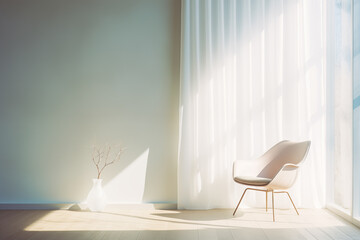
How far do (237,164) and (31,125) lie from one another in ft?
8.00

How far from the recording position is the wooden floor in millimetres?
2812

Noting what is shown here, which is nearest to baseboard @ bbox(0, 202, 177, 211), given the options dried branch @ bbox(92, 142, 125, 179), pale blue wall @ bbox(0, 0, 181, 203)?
pale blue wall @ bbox(0, 0, 181, 203)

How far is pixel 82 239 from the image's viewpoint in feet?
8.86

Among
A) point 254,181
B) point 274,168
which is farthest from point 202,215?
point 274,168

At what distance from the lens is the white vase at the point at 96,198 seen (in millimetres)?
3664

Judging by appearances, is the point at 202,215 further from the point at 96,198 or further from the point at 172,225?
the point at 96,198

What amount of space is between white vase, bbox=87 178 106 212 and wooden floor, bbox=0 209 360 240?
96 mm

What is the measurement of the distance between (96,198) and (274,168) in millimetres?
1960

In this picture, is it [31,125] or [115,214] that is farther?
[31,125]

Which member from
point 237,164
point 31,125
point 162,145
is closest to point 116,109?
point 162,145

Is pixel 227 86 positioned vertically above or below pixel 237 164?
above

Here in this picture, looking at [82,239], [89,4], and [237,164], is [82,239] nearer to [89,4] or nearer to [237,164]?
[237,164]

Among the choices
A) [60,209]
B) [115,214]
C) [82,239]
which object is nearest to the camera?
[82,239]

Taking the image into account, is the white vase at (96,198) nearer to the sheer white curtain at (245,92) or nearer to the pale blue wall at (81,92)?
the pale blue wall at (81,92)
